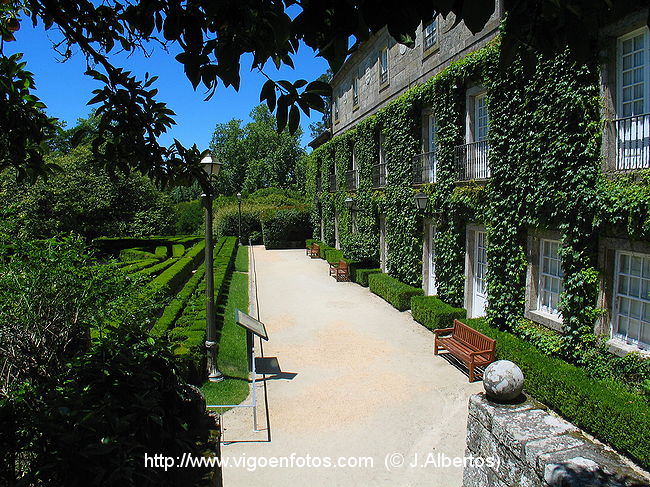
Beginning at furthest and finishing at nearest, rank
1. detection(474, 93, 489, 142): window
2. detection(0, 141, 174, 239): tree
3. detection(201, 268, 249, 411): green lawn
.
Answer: detection(0, 141, 174, 239): tree, detection(474, 93, 489, 142): window, detection(201, 268, 249, 411): green lawn

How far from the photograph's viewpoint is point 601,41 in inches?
269

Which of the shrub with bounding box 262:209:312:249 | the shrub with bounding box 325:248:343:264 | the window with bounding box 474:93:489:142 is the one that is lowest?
the shrub with bounding box 325:248:343:264

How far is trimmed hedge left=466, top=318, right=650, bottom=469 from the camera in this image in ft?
17.5

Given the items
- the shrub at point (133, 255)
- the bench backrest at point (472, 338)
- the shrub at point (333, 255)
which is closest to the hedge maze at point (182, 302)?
the shrub at point (133, 255)

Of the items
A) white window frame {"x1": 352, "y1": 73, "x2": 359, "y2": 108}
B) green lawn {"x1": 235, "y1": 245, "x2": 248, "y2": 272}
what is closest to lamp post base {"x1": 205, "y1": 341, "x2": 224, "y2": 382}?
green lawn {"x1": 235, "y1": 245, "x2": 248, "y2": 272}

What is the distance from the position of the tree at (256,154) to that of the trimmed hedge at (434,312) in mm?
48562

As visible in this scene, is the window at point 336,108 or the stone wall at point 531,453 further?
the window at point 336,108

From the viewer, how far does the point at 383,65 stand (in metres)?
17.7

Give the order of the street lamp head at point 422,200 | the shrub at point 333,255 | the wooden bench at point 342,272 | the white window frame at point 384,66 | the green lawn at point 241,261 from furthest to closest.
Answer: the green lawn at point 241,261
the shrub at point 333,255
the wooden bench at point 342,272
the white window frame at point 384,66
the street lamp head at point 422,200

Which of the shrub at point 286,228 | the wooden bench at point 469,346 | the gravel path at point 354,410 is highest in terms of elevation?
the shrub at point 286,228

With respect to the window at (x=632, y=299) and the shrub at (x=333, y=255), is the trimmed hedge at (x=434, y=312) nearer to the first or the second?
the window at (x=632, y=299)

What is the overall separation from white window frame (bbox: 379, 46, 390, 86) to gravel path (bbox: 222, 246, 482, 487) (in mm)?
9690

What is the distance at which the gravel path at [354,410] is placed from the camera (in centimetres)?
561

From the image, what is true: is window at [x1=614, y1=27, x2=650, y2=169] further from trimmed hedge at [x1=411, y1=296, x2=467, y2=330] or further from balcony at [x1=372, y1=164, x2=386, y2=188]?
balcony at [x1=372, y1=164, x2=386, y2=188]
